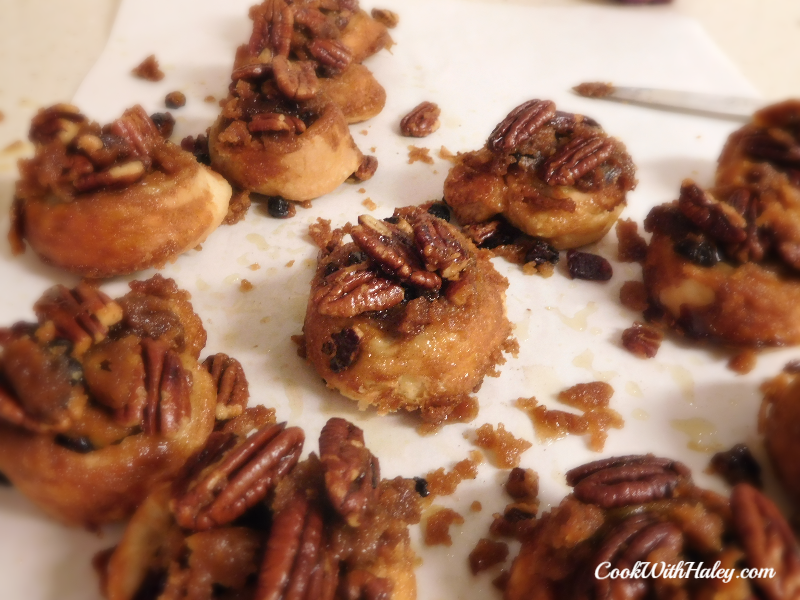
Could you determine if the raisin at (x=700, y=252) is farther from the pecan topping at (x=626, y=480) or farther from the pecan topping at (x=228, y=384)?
the pecan topping at (x=228, y=384)

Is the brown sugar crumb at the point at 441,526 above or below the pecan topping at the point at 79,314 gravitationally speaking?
below

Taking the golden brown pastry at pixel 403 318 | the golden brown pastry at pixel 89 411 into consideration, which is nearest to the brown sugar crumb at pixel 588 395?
the golden brown pastry at pixel 403 318

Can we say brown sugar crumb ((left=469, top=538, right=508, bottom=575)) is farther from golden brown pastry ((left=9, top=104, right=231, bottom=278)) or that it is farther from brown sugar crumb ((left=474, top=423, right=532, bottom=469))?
golden brown pastry ((left=9, top=104, right=231, bottom=278))

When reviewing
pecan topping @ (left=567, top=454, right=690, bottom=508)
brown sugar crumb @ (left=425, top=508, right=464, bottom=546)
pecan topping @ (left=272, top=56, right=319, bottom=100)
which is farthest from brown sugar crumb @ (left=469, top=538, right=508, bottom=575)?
pecan topping @ (left=272, top=56, right=319, bottom=100)

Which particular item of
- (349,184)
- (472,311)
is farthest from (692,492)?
(349,184)

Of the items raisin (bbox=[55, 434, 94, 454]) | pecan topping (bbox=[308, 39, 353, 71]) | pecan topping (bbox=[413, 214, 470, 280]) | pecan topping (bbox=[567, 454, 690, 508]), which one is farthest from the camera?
pecan topping (bbox=[308, 39, 353, 71])
